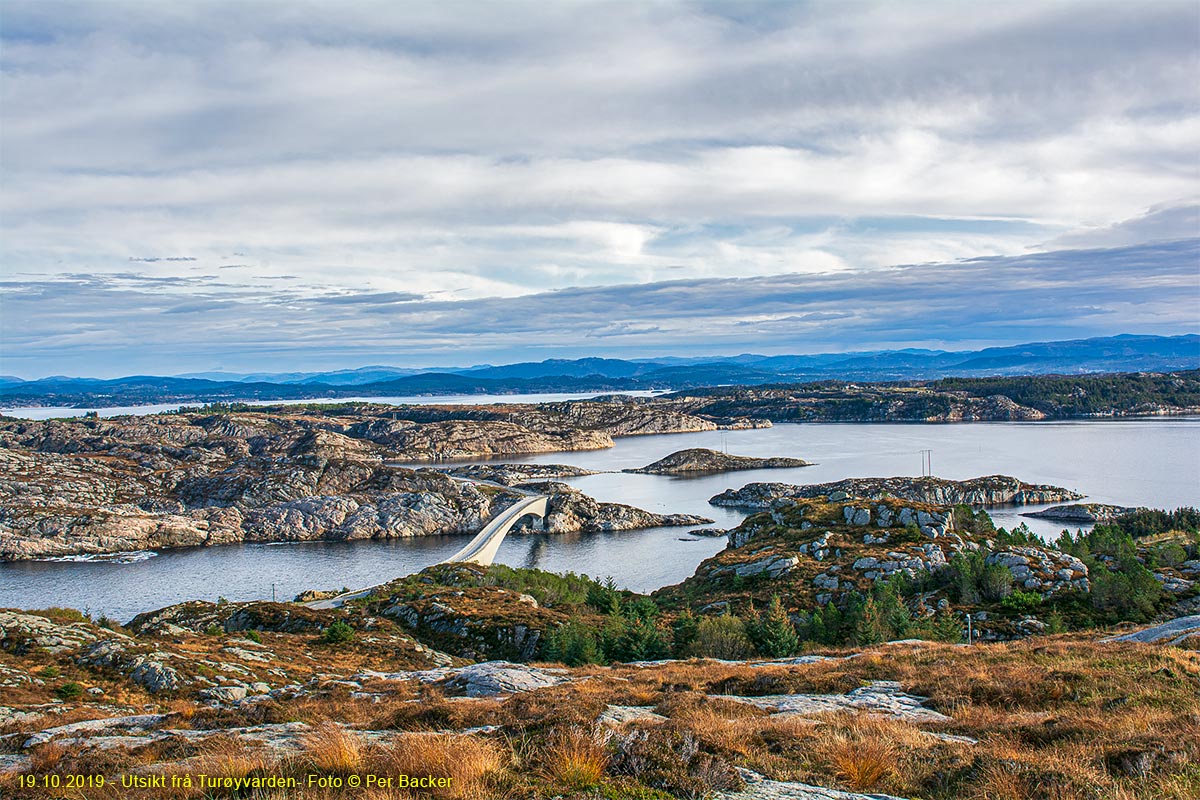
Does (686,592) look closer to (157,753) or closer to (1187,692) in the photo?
(1187,692)

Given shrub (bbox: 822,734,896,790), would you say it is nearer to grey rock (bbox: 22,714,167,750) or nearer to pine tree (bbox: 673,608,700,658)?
grey rock (bbox: 22,714,167,750)

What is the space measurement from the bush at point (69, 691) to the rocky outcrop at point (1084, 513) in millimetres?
86679

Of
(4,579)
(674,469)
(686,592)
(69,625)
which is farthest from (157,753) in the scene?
(674,469)

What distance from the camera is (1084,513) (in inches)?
3123

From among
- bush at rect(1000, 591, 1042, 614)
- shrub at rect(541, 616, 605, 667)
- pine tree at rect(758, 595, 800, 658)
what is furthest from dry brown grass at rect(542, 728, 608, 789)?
bush at rect(1000, 591, 1042, 614)

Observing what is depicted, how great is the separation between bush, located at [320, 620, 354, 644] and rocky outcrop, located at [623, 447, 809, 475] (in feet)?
357

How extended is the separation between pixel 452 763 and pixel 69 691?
1440cm

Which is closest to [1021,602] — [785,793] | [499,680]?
[499,680]

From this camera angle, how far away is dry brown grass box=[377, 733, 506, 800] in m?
6.41

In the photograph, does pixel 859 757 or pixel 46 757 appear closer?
pixel 859 757

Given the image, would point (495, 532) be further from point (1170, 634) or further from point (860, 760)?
point (860, 760)

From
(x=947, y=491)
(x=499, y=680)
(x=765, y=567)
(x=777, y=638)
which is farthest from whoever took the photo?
(x=947, y=491)

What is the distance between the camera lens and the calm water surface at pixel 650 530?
64125 millimetres

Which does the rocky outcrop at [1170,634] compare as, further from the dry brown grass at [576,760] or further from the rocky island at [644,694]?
the dry brown grass at [576,760]
